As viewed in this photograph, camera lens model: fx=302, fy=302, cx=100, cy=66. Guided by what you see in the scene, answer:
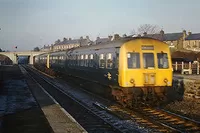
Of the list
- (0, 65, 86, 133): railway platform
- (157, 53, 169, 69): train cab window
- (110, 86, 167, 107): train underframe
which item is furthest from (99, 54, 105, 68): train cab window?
(157, 53, 169, 69): train cab window

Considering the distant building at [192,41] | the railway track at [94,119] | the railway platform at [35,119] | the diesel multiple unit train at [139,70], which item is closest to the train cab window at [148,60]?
the diesel multiple unit train at [139,70]

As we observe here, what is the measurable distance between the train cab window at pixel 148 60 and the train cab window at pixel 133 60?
0.35 m

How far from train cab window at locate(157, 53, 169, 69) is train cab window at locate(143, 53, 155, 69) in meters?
0.37

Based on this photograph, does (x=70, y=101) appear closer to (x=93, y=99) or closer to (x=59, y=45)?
(x=93, y=99)

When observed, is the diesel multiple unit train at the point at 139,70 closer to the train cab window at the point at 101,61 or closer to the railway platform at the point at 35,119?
the train cab window at the point at 101,61

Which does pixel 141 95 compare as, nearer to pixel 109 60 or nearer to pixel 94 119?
pixel 109 60

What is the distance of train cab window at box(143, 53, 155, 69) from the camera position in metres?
14.0

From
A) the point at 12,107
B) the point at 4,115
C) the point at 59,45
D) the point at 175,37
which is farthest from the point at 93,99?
the point at 59,45

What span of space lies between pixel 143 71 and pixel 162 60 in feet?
4.03

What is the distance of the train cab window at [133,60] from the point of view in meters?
13.8

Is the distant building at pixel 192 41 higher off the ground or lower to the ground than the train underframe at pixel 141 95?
higher

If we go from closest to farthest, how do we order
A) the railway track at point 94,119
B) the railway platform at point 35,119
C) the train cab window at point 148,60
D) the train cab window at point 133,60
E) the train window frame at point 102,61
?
the railway platform at point 35,119, the railway track at point 94,119, the train cab window at point 133,60, the train cab window at point 148,60, the train window frame at point 102,61

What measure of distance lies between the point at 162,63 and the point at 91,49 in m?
6.46

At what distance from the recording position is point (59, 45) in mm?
185125
